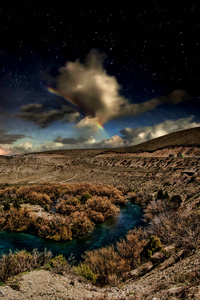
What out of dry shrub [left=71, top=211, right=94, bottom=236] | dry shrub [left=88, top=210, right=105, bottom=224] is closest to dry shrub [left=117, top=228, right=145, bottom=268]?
dry shrub [left=71, top=211, right=94, bottom=236]

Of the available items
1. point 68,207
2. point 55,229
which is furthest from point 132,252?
point 68,207

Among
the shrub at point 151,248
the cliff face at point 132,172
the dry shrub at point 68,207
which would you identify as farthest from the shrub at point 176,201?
the dry shrub at point 68,207

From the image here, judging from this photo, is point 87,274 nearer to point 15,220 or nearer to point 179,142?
point 15,220

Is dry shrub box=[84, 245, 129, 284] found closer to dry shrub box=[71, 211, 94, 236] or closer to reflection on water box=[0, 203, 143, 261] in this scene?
reflection on water box=[0, 203, 143, 261]

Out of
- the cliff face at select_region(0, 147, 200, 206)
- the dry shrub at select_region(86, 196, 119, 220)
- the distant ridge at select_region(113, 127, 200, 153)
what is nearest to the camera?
the dry shrub at select_region(86, 196, 119, 220)

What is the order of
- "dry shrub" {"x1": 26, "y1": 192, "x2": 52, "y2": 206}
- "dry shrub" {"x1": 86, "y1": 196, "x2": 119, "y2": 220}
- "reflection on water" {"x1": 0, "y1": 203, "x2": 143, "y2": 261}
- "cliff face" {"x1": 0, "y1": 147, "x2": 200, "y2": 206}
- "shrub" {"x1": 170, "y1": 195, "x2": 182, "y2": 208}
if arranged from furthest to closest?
"cliff face" {"x1": 0, "y1": 147, "x2": 200, "y2": 206} → "dry shrub" {"x1": 26, "y1": 192, "x2": 52, "y2": 206} → "dry shrub" {"x1": 86, "y1": 196, "x2": 119, "y2": 220} → "shrub" {"x1": 170, "y1": 195, "x2": 182, "y2": 208} → "reflection on water" {"x1": 0, "y1": 203, "x2": 143, "y2": 261}

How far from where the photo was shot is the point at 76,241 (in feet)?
48.2

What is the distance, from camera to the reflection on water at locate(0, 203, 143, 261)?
43.0 ft

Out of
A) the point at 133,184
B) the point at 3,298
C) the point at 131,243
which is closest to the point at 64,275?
the point at 3,298

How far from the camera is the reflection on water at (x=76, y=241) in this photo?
13.1 meters

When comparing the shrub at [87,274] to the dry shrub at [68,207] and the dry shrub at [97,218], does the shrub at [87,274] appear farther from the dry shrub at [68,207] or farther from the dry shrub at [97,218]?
the dry shrub at [68,207]

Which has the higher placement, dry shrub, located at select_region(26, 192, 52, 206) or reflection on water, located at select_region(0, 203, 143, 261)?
dry shrub, located at select_region(26, 192, 52, 206)

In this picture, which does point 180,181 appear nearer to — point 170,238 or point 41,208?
point 170,238

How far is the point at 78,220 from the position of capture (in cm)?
1659
